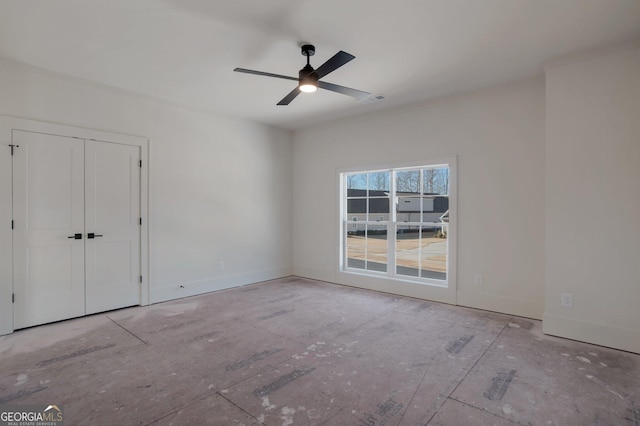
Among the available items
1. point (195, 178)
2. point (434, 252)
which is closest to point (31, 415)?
point (195, 178)

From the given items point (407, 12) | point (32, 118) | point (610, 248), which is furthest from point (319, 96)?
point (610, 248)

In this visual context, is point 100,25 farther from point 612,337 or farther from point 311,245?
point 612,337

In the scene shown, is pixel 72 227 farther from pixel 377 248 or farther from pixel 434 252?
pixel 434 252

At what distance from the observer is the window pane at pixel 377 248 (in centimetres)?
511

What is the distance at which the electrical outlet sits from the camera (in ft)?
10.5

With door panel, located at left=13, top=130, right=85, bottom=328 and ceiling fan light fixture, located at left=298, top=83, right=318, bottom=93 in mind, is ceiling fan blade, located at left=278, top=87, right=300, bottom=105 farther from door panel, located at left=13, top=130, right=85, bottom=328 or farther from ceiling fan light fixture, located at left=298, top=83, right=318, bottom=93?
door panel, located at left=13, top=130, right=85, bottom=328

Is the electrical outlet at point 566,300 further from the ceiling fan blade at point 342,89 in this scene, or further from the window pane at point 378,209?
the ceiling fan blade at point 342,89

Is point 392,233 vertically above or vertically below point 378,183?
below

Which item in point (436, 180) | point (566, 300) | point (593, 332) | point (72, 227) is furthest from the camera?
point (436, 180)

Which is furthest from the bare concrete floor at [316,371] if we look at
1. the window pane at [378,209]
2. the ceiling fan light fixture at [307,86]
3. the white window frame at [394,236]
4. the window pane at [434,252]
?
the ceiling fan light fixture at [307,86]

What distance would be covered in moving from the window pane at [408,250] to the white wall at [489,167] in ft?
0.98

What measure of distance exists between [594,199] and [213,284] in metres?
4.82

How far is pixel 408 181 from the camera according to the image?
4828mm

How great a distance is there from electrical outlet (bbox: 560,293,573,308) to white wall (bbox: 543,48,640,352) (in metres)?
0.03
